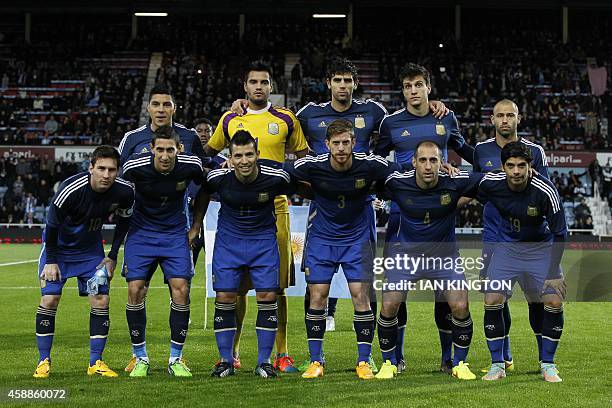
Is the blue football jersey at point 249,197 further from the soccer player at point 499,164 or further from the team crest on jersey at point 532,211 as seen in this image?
the team crest on jersey at point 532,211

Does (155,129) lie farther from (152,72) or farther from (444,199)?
(152,72)

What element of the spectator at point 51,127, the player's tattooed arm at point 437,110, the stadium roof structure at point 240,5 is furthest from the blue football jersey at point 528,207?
the stadium roof structure at point 240,5

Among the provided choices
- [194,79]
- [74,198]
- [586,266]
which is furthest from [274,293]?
[194,79]

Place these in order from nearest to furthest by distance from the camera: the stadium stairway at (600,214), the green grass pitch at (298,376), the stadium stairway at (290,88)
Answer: the green grass pitch at (298,376), the stadium stairway at (600,214), the stadium stairway at (290,88)

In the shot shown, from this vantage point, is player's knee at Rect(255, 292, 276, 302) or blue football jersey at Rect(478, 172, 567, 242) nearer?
blue football jersey at Rect(478, 172, 567, 242)

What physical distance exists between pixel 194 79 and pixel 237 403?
30.1 m

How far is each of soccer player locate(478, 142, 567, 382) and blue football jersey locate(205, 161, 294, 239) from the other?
174 cm

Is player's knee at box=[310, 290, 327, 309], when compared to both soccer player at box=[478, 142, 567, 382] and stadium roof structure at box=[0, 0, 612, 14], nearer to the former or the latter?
soccer player at box=[478, 142, 567, 382]

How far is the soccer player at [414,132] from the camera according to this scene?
778cm

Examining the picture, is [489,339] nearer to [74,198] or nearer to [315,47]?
[74,198]

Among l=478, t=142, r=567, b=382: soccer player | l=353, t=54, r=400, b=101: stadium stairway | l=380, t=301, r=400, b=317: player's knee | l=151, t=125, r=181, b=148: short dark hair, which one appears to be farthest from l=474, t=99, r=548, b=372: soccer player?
l=353, t=54, r=400, b=101: stadium stairway

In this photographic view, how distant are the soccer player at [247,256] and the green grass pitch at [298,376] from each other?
1.05ft

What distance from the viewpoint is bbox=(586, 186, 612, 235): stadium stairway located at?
1059 inches

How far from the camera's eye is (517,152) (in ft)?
23.2
